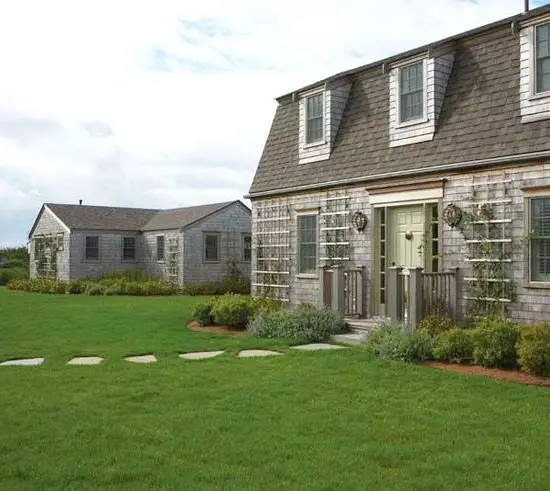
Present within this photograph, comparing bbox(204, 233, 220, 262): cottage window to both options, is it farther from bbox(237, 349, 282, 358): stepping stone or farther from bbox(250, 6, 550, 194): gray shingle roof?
bbox(237, 349, 282, 358): stepping stone

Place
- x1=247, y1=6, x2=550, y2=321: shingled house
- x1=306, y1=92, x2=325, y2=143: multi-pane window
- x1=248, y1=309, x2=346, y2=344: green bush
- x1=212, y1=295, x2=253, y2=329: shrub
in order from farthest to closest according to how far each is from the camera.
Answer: x1=306, y1=92, x2=325, y2=143: multi-pane window < x1=212, y1=295, x2=253, y2=329: shrub < x1=248, y1=309, x2=346, y2=344: green bush < x1=247, y1=6, x2=550, y2=321: shingled house

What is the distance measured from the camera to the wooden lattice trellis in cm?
1639

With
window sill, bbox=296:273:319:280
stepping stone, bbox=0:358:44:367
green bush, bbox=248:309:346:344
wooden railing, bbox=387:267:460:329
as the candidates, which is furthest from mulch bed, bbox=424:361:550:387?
stepping stone, bbox=0:358:44:367

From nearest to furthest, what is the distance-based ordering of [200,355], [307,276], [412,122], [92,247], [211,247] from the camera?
[200,355] < [412,122] < [307,276] < [211,247] < [92,247]

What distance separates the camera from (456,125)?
41.4ft

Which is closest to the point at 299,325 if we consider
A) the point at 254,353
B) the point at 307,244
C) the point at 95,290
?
the point at 254,353

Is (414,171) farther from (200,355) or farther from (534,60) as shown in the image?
(200,355)

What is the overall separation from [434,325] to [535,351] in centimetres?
251

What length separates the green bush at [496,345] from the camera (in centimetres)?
Result: 970

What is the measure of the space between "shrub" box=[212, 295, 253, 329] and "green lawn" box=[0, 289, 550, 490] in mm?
4150

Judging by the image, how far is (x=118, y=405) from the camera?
A: 7.34 m

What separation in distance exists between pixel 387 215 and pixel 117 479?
978 centimetres

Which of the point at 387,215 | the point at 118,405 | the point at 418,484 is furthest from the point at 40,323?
the point at 418,484

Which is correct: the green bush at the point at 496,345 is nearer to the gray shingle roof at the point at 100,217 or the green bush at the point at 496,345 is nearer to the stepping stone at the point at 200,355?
the stepping stone at the point at 200,355
